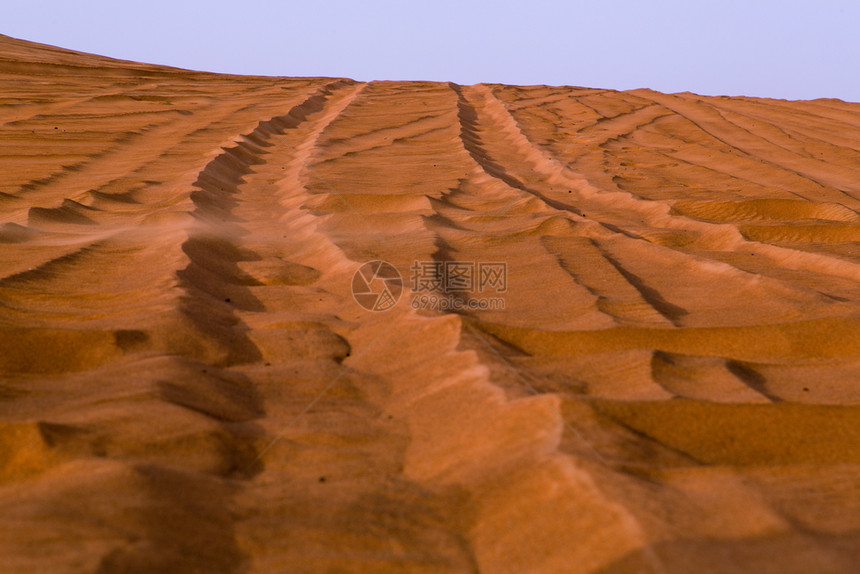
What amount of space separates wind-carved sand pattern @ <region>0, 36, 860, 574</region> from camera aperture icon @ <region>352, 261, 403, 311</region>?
68mm

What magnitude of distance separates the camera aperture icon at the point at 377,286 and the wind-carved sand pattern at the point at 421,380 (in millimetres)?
68

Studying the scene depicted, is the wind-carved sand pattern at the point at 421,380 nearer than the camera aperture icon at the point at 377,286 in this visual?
Yes

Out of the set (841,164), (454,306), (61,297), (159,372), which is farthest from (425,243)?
(841,164)

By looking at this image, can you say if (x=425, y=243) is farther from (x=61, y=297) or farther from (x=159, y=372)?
(x=159, y=372)

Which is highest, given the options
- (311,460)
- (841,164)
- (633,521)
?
(841,164)

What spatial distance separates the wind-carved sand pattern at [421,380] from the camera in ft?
3.98

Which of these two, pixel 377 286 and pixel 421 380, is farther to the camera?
pixel 377 286

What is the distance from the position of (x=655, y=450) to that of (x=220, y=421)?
2.90 ft

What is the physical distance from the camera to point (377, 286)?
8.75 ft

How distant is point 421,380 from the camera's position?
1901 mm

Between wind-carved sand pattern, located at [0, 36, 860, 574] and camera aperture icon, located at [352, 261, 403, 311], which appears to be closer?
wind-carved sand pattern, located at [0, 36, 860, 574]

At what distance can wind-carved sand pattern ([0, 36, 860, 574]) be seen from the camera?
47.7 inches

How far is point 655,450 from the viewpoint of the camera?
4.91 feet

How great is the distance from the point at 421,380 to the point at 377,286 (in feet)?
2.67
